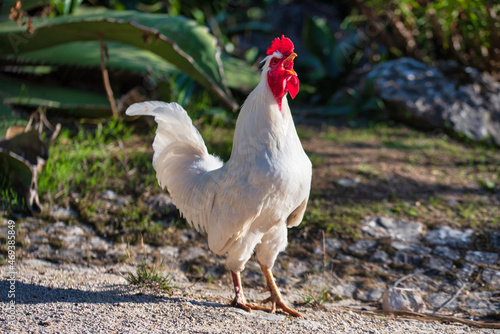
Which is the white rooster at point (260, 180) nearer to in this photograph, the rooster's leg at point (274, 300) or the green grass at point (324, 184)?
the rooster's leg at point (274, 300)

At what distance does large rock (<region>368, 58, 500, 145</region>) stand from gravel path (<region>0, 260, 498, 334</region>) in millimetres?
3897

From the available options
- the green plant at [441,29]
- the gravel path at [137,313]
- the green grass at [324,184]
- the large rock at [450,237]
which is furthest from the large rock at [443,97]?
the gravel path at [137,313]

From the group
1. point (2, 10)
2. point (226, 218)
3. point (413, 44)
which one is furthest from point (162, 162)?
point (413, 44)

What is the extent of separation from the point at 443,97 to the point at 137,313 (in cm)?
518

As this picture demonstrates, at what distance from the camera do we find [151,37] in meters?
3.85

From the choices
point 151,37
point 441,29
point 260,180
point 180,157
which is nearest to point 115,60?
point 151,37

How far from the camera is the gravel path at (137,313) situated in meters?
2.42

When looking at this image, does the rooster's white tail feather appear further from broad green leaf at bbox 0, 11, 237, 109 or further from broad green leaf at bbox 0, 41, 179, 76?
broad green leaf at bbox 0, 41, 179, 76

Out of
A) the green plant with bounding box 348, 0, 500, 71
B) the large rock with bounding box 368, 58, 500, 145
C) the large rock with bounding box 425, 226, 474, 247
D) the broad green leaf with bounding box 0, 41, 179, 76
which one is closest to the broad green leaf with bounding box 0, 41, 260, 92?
the broad green leaf with bounding box 0, 41, 179, 76

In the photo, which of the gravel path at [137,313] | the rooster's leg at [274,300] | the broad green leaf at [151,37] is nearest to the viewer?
the gravel path at [137,313]

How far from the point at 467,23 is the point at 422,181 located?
105 inches

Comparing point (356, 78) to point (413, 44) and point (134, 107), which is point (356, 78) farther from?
point (134, 107)

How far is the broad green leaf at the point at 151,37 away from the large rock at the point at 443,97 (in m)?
3.31

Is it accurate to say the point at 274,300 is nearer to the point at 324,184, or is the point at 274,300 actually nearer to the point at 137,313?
the point at 137,313
